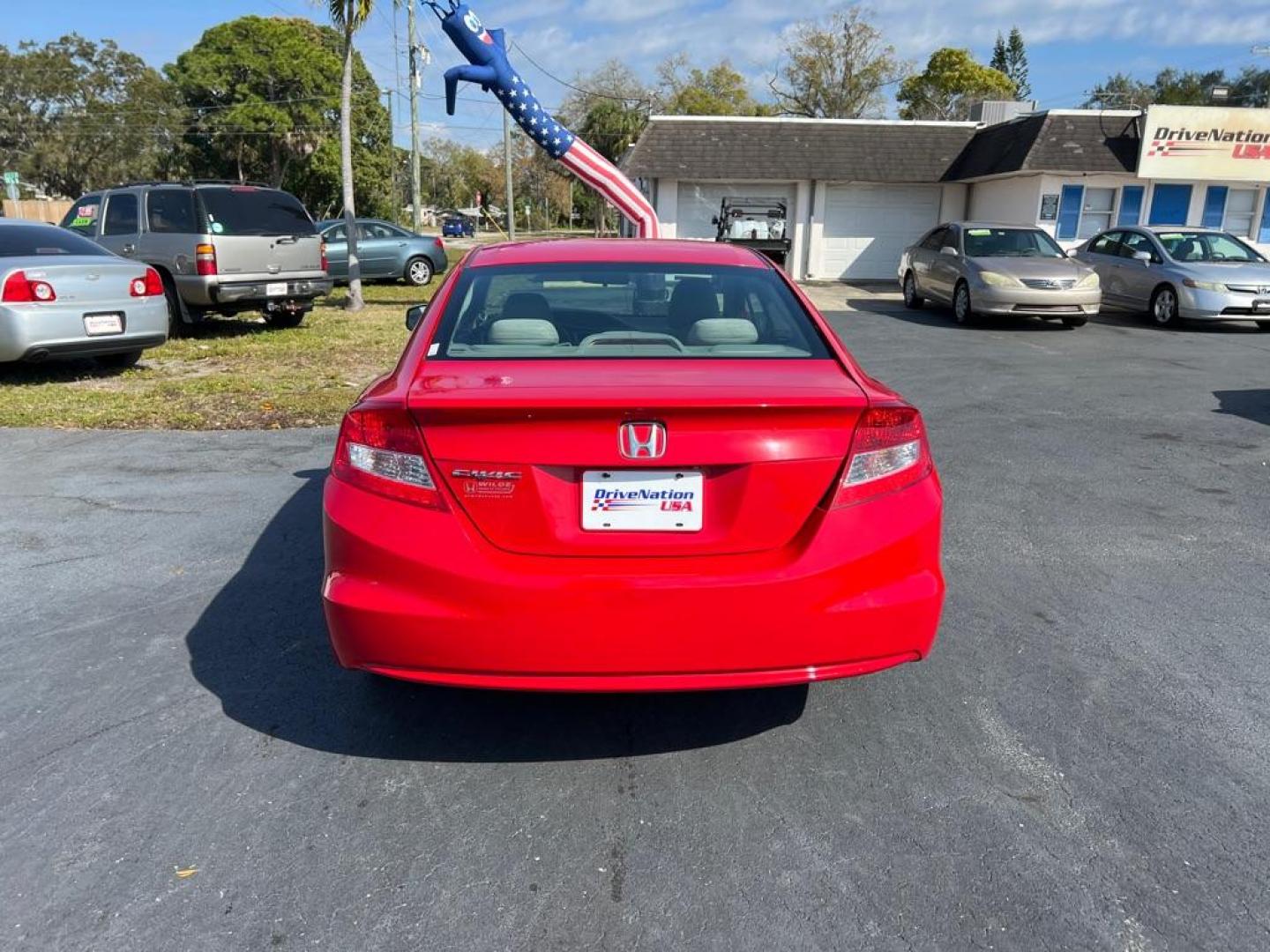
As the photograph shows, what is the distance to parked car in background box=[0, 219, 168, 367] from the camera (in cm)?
805

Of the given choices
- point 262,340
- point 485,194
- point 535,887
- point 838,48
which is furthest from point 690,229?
point 485,194

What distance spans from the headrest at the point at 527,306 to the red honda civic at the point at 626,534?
847 mm

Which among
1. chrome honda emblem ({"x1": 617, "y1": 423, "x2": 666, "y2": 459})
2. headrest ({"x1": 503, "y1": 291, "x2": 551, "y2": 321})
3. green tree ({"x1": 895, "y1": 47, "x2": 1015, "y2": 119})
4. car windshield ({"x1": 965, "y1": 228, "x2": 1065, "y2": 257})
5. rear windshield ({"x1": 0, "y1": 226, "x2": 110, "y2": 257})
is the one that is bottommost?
chrome honda emblem ({"x1": 617, "y1": 423, "x2": 666, "y2": 459})

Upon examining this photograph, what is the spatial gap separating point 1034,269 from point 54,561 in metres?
13.4

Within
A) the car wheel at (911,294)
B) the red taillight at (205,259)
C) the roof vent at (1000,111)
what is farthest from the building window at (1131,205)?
the red taillight at (205,259)

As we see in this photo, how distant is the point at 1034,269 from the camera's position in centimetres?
1419

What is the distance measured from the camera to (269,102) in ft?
163

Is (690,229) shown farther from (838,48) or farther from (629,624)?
(838,48)

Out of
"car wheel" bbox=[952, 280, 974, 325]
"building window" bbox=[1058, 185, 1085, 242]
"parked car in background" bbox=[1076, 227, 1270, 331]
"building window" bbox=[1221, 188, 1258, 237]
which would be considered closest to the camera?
"parked car in background" bbox=[1076, 227, 1270, 331]

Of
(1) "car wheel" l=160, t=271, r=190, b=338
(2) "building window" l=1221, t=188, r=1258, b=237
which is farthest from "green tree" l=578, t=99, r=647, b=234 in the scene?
(1) "car wheel" l=160, t=271, r=190, b=338

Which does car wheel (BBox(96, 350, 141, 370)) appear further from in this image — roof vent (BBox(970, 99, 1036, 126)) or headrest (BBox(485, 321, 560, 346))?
roof vent (BBox(970, 99, 1036, 126))

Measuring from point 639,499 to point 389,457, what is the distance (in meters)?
0.72

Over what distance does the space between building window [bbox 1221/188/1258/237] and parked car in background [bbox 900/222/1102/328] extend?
1139 cm

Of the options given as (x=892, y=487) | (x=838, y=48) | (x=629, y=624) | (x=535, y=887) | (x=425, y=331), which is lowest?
(x=535, y=887)
